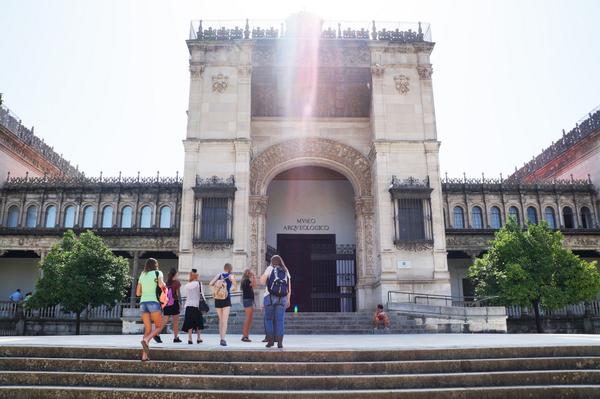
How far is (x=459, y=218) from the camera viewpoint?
1196 inches

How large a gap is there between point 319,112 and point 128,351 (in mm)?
18690

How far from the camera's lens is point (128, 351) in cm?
820

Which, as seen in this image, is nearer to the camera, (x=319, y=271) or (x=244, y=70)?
(x=244, y=70)

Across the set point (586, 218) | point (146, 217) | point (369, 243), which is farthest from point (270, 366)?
point (586, 218)

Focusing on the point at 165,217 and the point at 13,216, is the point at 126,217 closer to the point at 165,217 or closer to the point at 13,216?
the point at 165,217

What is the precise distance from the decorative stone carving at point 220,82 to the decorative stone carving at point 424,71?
372 inches

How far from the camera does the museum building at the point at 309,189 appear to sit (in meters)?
21.7

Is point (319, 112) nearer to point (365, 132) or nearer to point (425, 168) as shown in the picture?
point (365, 132)

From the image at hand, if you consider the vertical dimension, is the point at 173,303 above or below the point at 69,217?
below

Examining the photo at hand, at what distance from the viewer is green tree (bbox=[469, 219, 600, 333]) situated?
22141mm

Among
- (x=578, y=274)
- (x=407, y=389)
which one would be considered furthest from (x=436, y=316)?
(x=407, y=389)

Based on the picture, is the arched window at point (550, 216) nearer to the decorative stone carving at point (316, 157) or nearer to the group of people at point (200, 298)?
the decorative stone carving at point (316, 157)

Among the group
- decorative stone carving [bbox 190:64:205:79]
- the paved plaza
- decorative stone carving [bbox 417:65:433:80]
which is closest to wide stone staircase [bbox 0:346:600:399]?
the paved plaza

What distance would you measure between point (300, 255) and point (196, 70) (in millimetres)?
11557
